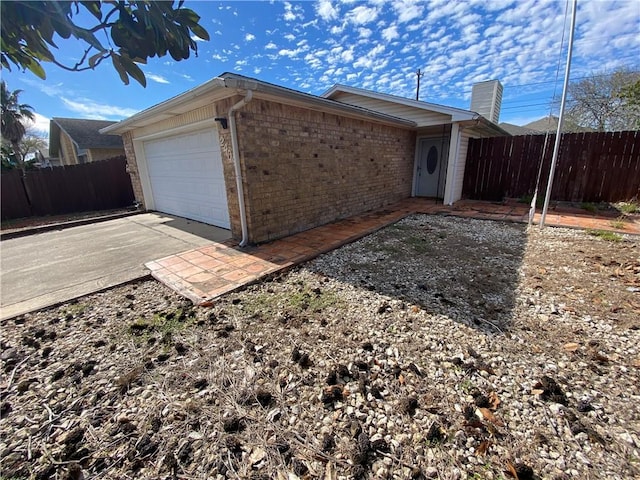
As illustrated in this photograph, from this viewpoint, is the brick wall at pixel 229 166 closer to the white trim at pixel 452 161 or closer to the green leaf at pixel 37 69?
the green leaf at pixel 37 69

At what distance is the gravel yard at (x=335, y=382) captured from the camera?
159 cm

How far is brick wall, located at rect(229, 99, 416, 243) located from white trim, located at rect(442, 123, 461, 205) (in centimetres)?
168

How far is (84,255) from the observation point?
490 cm

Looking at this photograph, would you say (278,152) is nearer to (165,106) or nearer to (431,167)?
(165,106)

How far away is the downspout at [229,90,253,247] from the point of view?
4.30 m

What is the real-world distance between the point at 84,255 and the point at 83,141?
16.6 metres

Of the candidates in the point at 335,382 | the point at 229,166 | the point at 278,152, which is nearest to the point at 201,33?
the point at 335,382

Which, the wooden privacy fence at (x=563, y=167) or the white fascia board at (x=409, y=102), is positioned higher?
the white fascia board at (x=409, y=102)

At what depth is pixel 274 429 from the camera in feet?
5.80

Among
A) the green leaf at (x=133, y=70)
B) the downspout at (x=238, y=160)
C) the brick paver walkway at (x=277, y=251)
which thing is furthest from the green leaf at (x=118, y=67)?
the downspout at (x=238, y=160)

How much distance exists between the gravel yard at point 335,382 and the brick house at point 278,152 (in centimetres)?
224

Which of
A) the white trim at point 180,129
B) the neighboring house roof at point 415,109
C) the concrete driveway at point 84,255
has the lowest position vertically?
the concrete driveway at point 84,255

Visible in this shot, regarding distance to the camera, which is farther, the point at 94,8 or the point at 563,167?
the point at 563,167

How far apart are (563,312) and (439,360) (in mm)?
1644
